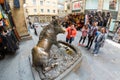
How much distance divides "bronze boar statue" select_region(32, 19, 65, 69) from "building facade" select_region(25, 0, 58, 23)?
85.4 feet

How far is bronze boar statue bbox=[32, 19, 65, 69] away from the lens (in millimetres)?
3428

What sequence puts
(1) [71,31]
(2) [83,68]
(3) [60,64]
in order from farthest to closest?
(1) [71,31], (2) [83,68], (3) [60,64]

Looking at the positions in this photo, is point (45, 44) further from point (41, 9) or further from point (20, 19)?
point (41, 9)

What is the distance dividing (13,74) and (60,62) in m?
1.48

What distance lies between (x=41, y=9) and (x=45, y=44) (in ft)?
91.7

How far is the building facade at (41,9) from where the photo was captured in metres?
29.5

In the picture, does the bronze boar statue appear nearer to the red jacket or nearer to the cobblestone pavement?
the cobblestone pavement

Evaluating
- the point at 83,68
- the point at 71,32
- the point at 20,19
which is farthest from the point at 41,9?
the point at 83,68

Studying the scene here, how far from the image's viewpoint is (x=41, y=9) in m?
30.5

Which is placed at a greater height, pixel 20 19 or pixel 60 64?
pixel 20 19

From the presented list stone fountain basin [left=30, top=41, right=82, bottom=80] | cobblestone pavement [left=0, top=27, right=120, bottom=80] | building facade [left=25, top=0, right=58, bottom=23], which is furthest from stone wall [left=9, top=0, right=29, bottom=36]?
building facade [left=25, top=0, right=58, bottom=23]

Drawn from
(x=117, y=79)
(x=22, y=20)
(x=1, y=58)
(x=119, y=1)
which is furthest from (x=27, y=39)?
(x=119, y=1)

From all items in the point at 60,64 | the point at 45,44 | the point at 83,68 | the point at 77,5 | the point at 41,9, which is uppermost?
the point at 41,9

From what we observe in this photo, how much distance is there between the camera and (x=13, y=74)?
3916 millimetres
